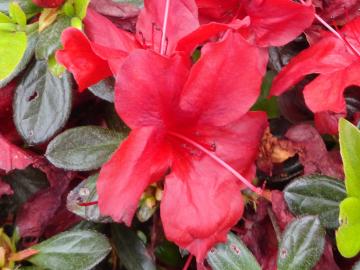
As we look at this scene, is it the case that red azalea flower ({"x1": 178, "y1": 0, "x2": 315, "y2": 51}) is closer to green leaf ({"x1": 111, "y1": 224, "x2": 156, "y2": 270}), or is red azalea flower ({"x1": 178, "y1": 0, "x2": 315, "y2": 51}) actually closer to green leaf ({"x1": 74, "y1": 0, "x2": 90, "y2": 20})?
green leaf ({"x1": 74, "y1": 0, "x2": 90, "y2": 20})

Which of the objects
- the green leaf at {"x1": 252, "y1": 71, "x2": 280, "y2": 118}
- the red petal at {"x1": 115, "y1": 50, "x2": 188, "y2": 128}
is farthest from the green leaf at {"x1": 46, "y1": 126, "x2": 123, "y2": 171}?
the green leaf at {"x1": 252, "y1": 71, "x2": 280, "y2": 118}

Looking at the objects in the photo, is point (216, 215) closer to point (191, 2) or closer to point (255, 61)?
point (255, 61)

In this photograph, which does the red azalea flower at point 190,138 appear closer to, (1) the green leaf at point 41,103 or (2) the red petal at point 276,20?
(2) the red petal at point 276,20

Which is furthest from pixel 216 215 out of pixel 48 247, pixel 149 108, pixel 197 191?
pixel 48 247

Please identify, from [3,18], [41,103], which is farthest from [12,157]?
[3,18]

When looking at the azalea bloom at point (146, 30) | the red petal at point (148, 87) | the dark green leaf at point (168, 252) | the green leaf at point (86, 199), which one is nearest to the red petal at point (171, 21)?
the azalea bloom at point (146, 30)

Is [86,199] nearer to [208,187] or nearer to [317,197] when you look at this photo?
[208,187]
